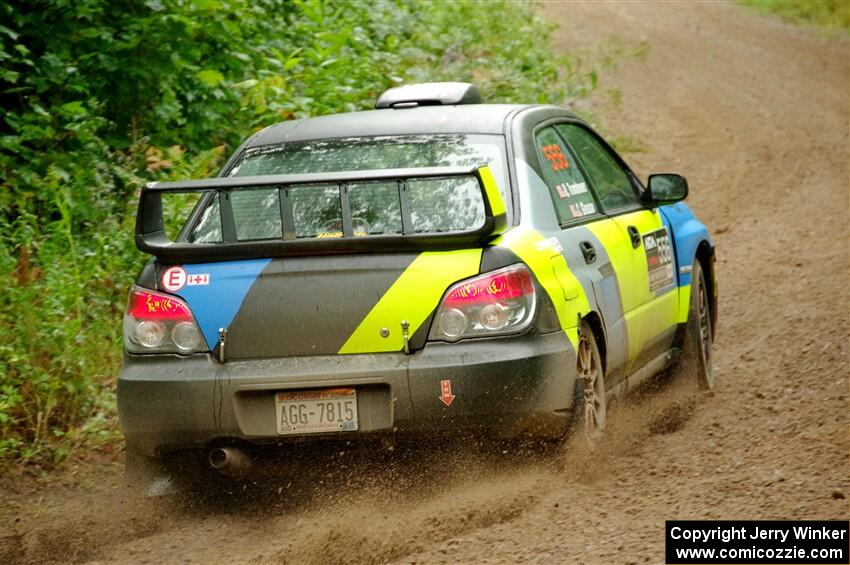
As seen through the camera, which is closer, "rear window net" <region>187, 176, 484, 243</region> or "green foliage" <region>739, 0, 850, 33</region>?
"rear window net" <region>187, 176, 484, 243</region>

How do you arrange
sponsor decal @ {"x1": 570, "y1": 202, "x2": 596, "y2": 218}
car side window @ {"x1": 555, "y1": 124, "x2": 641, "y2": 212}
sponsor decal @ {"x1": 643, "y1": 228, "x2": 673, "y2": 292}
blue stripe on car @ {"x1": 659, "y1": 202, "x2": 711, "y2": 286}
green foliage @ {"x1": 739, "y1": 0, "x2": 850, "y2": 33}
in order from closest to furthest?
1. sponsor decal @ {"x1": 570, "y1": 202, "x2": 596, "y2": 218}
2. car side window @ {"x1": 555, "y1": 124, "x2": 641, "y2": 212}
3. sponsor decal @ {"x1": 643, "y1": 228, "x2": 673, "y2": 292}
4. blue stripe on car @ {"x1": 659, "y1": 202, "x2": 711, "y2": 286}
5. green foliage @ {"x1": 739, "y1": 0, "x2": 850, "y2": 33}

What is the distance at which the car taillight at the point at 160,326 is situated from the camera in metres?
5.16

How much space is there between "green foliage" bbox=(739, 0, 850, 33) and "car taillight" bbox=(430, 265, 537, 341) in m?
23.2

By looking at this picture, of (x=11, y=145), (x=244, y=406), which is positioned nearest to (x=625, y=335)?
(x=244, y=406)

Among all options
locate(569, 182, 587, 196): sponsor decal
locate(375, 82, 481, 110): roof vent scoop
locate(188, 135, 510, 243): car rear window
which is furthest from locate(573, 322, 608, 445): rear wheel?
locate(375, 82, 481, 110): roof vent scoop

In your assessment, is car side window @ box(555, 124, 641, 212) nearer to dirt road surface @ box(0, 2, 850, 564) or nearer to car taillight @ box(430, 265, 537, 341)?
dirt road surface @ box(0, 2, 850, 564)

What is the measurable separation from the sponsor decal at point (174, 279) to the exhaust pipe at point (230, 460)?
2.03 ft

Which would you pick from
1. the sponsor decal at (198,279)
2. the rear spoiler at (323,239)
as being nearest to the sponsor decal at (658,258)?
the rear spoiler at (323,239)

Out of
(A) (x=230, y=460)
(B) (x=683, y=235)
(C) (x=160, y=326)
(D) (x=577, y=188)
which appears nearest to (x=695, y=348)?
(B) (x=683, y=235)

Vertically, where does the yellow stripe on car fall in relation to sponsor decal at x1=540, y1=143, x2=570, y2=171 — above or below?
below

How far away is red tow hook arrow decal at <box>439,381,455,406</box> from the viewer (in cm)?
495

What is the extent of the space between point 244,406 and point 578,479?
130 centimetres

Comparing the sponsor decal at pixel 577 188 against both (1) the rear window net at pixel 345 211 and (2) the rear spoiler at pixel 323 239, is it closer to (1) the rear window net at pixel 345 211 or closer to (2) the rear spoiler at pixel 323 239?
(1) the rear window net at pixel 345 211

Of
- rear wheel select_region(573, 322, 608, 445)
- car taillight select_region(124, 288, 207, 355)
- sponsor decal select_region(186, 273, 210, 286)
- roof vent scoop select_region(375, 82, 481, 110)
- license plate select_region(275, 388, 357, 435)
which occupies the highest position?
roof vent scoop select_region(375, 82, 481, 110)
